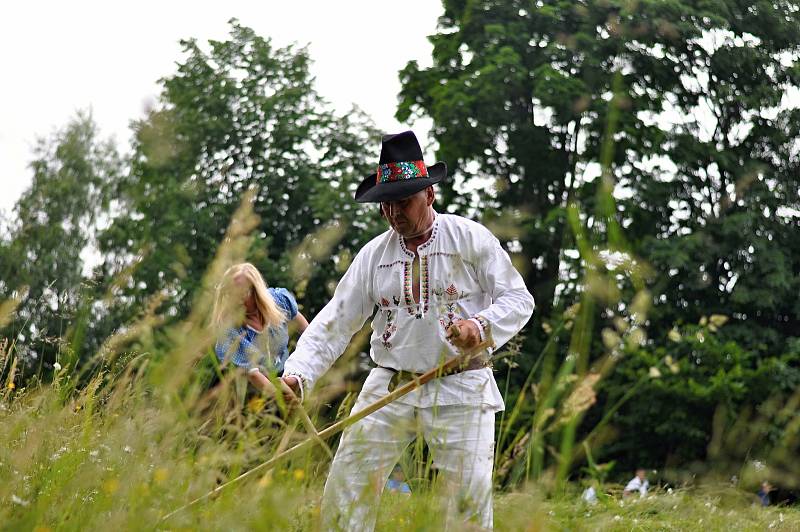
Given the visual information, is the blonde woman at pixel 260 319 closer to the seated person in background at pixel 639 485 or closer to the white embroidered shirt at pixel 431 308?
the white embroidered shirt at pixel 431 308

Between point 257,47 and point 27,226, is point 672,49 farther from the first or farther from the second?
point 27,226

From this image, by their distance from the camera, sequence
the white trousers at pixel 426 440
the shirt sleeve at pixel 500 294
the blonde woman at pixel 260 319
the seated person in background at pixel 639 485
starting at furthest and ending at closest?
1. the seated person in background at pixel 639 485
2. the blonde woman at pixel 260 319
3. the shirt sleeve at pixel 500 294
4. the white trousers at pixel 426 440

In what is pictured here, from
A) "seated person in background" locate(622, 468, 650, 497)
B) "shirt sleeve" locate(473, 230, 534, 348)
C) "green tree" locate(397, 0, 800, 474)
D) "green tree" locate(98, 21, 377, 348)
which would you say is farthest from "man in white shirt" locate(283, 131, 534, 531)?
"green tree" locate(98, 21, 377, 348)

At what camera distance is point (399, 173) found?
4.38 metres

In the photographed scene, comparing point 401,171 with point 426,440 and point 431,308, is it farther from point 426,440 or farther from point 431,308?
point 426,440

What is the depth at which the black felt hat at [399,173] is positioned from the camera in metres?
4.25

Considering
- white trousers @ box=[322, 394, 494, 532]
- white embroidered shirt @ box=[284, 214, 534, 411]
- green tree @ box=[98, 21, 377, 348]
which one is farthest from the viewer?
green tree @ box=[98, 21, 377, 348]

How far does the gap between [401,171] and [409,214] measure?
200 mm

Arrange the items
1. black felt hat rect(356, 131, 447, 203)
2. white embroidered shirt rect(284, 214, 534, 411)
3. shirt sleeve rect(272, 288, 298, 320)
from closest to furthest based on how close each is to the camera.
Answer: white embroidered shirt rect(284, 214, 534, 411)
black felt hat rect(356, 131, 447, 203)
shirt sleeve rect(272, 288, 298, 320)

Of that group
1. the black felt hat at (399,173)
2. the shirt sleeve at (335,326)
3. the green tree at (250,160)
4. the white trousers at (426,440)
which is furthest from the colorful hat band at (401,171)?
the green tree at (250,160)

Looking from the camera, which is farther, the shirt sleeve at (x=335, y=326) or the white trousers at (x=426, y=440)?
the shirt sleeve at (x=335, y=326)

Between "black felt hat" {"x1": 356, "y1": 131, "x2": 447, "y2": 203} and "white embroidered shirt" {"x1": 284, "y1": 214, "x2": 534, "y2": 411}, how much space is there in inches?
7.9

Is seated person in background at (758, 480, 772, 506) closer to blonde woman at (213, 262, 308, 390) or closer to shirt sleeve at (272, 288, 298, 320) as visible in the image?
blonde woman at (213, 262, 308, 390)

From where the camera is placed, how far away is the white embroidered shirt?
4133 mm
